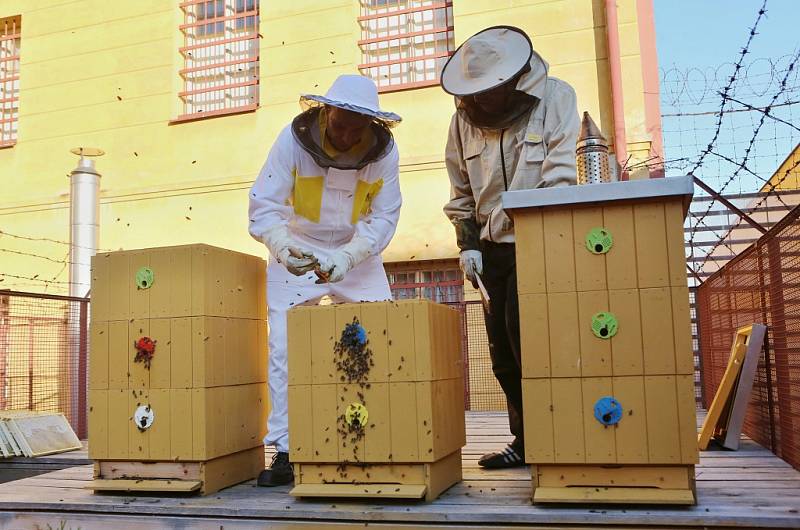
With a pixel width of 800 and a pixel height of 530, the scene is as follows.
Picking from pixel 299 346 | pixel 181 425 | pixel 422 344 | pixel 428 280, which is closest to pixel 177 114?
pixel 428 280

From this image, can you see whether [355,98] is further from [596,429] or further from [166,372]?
[596,429]

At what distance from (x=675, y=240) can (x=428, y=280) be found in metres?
5.93

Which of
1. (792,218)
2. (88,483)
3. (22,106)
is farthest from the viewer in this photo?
(22,106)

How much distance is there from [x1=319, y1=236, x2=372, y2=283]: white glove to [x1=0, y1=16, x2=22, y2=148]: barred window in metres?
9.03

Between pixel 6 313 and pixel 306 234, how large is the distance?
374 centimetres

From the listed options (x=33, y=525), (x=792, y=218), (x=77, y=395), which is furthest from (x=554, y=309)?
(x=77, y=395)

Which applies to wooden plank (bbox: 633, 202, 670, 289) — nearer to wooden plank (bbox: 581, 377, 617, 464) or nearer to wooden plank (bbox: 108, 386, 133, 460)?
wooden plank (bbox: 581, 377, 617, 464)

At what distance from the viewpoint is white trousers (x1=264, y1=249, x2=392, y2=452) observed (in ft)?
9.75

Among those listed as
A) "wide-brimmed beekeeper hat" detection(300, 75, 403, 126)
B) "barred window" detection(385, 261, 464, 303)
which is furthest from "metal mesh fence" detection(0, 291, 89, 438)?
"wide-brimmed beekeeper hat" detection(300, 75, 403, 126)

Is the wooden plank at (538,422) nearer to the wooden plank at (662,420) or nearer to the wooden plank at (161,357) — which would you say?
the wooden plank at (662,420)

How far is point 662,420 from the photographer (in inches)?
90.3

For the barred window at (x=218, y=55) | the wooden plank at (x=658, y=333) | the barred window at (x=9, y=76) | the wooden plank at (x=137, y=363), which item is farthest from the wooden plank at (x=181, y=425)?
the barred window at (x=9, y=76)

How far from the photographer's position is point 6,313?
5.86m

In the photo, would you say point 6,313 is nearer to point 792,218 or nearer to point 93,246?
point 93,246
